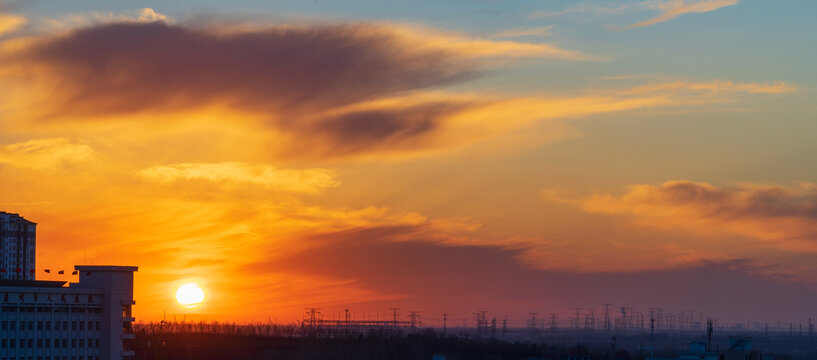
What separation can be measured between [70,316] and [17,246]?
101915 mm

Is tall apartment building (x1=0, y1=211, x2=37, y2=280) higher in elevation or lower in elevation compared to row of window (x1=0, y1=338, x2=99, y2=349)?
higher

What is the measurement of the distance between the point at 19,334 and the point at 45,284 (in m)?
7.25

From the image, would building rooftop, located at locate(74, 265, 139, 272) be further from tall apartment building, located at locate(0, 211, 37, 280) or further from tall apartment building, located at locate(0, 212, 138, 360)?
tall apartment building, located at locate(0, 211, 37, 280)

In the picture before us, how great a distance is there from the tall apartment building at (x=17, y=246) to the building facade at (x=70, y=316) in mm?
92990

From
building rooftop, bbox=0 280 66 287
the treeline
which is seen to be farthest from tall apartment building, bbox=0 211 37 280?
building rooftop, bbox=0 280 66 287

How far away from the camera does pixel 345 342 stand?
627ft

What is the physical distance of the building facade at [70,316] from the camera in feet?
325

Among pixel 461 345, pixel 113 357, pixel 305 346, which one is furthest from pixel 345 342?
pixel 113 357

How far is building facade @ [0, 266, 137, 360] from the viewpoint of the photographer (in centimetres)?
9894

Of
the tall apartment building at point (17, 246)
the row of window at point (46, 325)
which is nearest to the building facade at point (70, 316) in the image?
the row of window at point (46, 325)

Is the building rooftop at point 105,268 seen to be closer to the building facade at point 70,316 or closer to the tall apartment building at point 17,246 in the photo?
the building facade at point 70,316

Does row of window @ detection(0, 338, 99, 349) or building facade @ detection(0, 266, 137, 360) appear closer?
row of window @ detection(0, 338, 99, 349)

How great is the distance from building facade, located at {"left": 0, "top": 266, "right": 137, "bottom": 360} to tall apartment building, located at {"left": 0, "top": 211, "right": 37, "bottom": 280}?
92990 mm

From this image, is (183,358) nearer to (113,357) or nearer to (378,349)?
(378,349)
